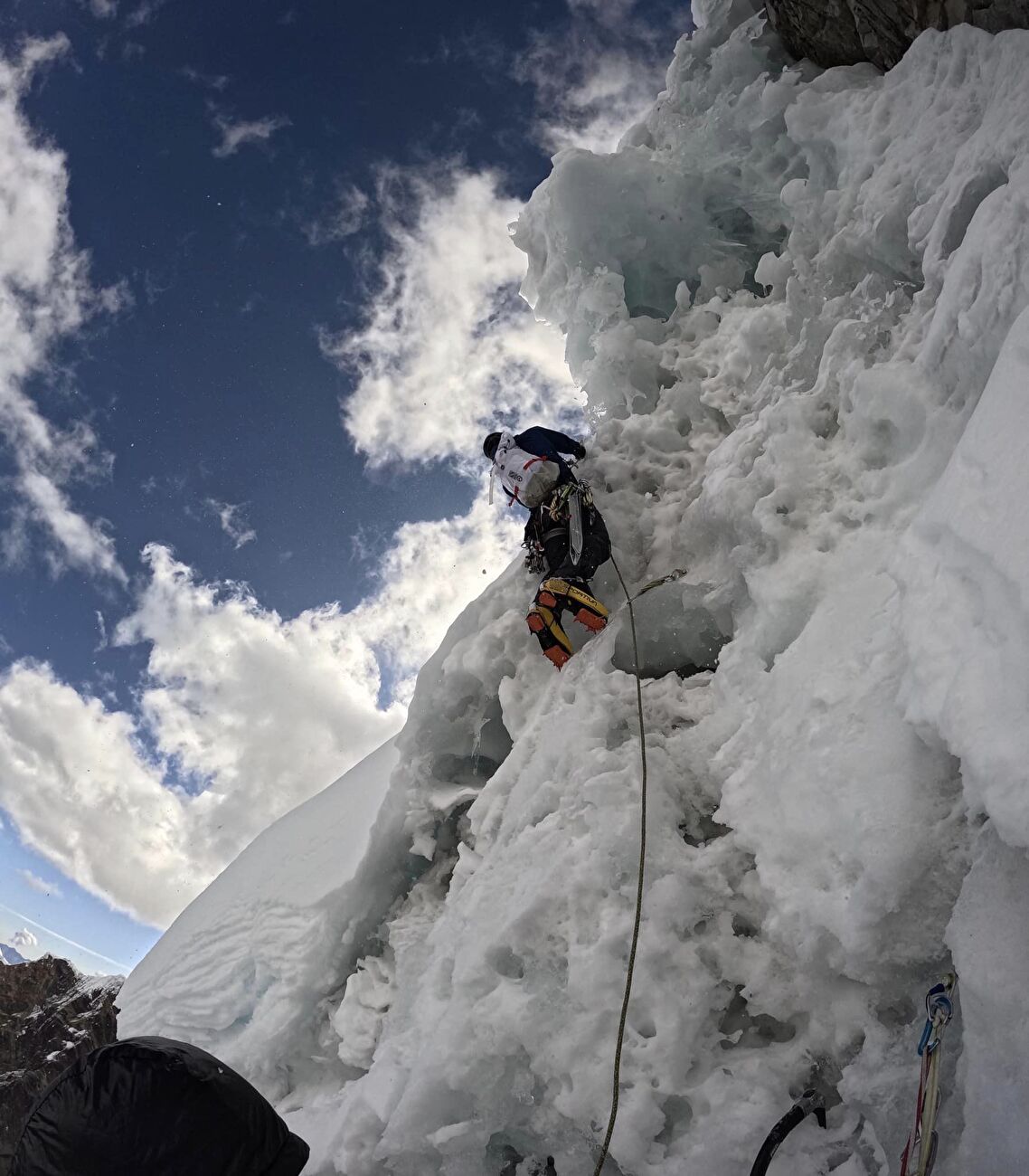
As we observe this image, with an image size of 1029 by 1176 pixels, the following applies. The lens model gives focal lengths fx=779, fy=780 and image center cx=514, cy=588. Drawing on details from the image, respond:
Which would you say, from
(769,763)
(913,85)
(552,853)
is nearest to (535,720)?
(552,853)

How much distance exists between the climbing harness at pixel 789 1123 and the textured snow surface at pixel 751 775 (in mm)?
53

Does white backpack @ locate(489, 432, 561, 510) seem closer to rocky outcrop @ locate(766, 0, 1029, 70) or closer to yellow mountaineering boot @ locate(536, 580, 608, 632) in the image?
yellow mountaineering boot @ locate(536, 580, 608, 632)

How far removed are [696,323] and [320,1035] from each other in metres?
6.59

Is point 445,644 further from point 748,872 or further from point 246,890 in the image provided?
point 748,872

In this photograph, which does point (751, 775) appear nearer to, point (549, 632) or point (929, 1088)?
point (929, 1088)

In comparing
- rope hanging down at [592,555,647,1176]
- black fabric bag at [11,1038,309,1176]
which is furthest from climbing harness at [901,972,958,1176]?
black fabric bag at [11,1038,309,1176]

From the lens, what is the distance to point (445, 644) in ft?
20.9

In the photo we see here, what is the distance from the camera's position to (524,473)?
6.12 m

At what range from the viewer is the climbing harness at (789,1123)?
271 centimetres

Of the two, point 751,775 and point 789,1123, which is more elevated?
point 751,775

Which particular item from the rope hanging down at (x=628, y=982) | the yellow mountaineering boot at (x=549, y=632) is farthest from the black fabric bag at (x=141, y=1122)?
the yellow mountaineering boot at (x=549, y=632)

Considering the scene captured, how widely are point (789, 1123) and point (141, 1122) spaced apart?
2.22 m

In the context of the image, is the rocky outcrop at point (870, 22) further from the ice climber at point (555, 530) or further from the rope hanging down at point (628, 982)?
the rope hanging down at point (628, 982)

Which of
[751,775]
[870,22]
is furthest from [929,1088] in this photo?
[870,22]
